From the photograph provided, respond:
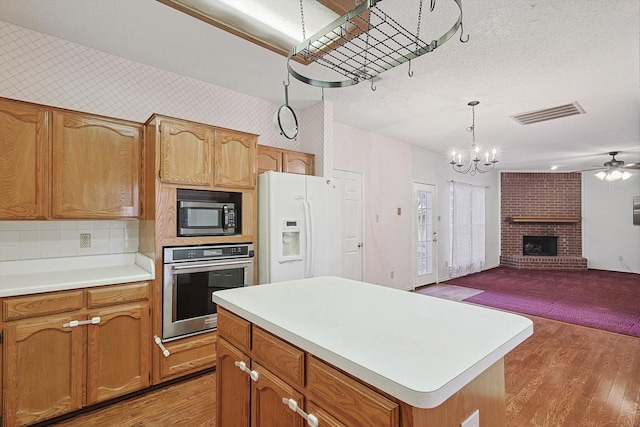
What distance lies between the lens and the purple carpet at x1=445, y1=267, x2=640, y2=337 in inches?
165

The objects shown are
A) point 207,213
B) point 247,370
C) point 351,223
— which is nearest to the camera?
point 247,370

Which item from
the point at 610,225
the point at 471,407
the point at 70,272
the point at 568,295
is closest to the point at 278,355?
the point at 471,407

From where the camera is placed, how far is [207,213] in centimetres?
265

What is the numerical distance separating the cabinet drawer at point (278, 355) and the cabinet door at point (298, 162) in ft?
7.83

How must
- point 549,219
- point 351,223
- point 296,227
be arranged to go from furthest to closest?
point 549,219, point 351,223, point 296,227

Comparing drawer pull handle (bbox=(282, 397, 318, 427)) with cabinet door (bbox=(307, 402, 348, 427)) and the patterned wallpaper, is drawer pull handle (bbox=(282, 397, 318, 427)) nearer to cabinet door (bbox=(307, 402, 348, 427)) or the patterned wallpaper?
cabinet door (bbox=(307, 402, 348, 427))

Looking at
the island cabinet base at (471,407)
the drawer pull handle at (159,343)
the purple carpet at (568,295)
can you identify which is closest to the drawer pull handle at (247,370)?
the island cabinet base at (471,407)

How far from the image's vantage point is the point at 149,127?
8.29ft

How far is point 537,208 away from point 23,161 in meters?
9.92

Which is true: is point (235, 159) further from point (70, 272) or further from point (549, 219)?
point (549, 219)

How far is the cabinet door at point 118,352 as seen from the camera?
6.93 feet

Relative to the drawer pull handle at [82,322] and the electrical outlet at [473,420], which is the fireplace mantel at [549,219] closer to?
the electrical outlet at [473,420]

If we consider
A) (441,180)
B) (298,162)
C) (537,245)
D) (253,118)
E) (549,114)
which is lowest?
(537,245)

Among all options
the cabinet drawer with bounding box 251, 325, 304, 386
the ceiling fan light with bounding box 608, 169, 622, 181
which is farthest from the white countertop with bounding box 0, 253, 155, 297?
the ceiling fan light with bounding box 608, 169, 622, 181
